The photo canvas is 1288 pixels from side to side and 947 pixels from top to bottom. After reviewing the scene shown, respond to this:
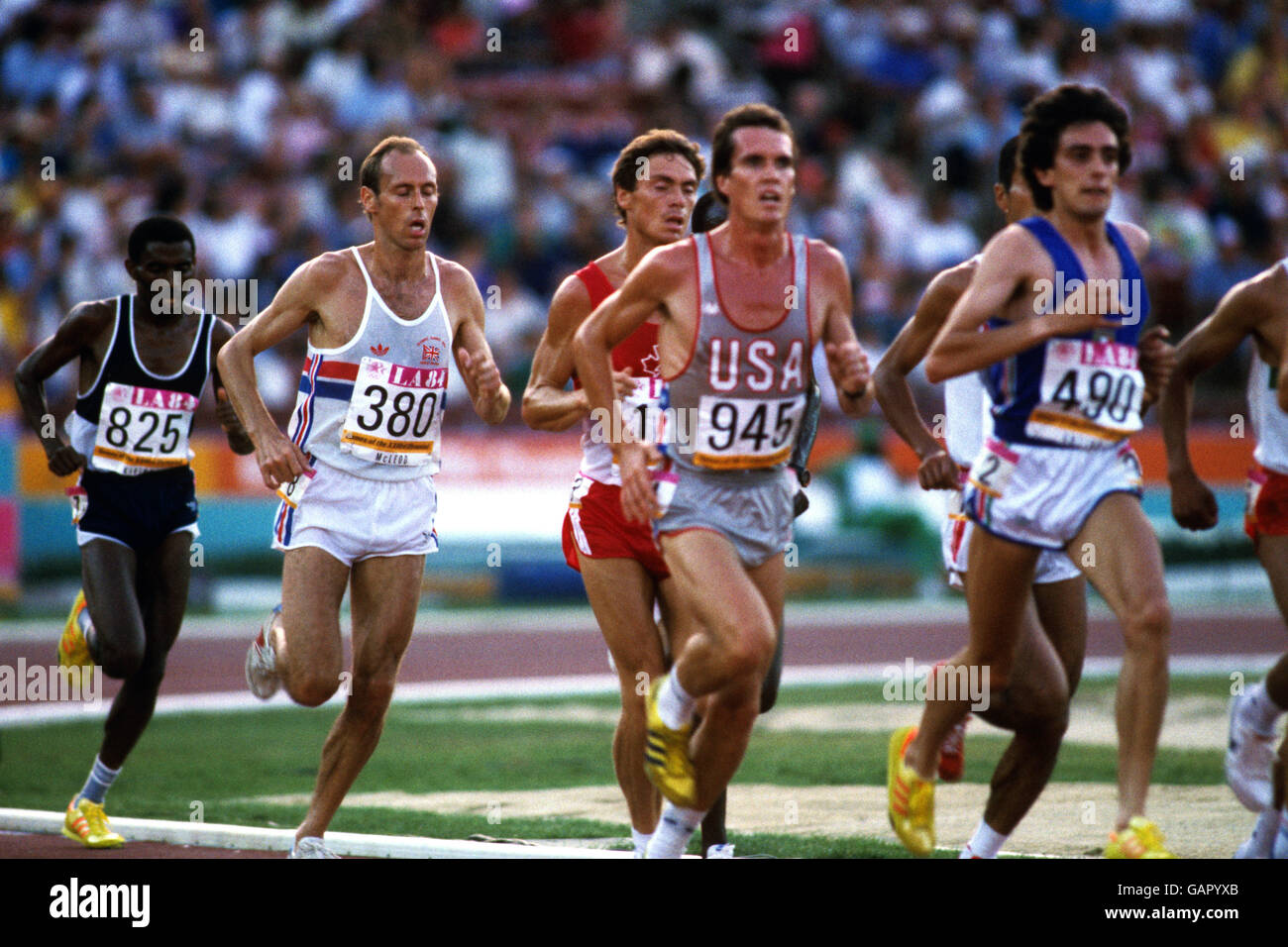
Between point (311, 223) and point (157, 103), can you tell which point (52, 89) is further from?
point (311, 223)

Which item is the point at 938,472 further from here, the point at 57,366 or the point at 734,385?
the point at 57,366

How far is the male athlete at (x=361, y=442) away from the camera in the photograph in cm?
748

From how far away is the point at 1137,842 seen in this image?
228 inches

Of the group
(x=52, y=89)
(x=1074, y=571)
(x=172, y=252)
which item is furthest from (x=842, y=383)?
(x=52, y=89)

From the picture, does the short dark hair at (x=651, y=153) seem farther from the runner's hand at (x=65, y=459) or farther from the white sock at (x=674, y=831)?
the runner's hand at (x=65, y=459)

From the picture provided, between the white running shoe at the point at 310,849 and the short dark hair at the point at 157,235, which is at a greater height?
the short dark hair at the point at 157,235

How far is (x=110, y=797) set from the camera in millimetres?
9797

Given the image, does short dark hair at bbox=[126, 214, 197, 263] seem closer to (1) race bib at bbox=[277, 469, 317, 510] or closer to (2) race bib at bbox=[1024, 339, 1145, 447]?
(1) race bib at bbox=[277, 469, 317, 510]

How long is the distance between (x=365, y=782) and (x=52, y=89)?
14.1 metres

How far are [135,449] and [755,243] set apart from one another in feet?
12.3

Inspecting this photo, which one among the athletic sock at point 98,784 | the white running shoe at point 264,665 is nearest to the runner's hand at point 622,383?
the white running shoe at point 264,665

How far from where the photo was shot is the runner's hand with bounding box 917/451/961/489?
697cm

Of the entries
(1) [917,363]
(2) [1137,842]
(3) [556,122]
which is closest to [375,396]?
(1) [917,363]

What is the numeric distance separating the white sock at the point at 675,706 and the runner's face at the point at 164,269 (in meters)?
3.64
